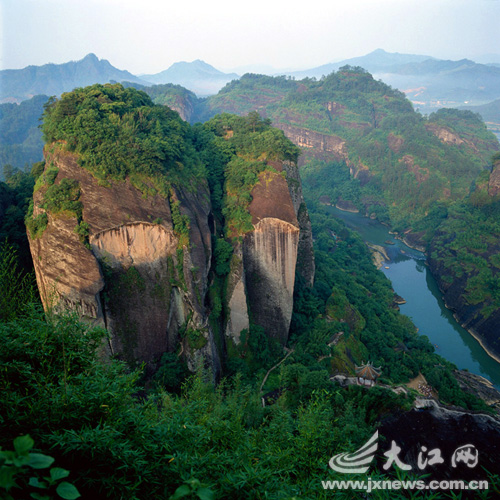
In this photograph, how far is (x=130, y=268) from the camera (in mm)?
12938

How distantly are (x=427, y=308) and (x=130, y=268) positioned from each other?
24.8m

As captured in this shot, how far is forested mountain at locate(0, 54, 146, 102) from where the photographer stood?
103 meters

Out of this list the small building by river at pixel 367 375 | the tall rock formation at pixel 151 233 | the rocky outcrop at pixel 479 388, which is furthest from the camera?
the rocky outcrop at pixel 479 388

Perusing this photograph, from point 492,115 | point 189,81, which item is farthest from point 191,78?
point 492,115

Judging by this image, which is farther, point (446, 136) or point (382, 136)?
point (382, 136)

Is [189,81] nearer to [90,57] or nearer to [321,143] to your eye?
[90,57]

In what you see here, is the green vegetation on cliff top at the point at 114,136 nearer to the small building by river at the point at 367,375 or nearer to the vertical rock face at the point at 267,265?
the vertical rock face at the point at 267,265

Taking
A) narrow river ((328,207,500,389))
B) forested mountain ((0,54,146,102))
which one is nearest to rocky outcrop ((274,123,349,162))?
narrow river ((328,207,500,389))

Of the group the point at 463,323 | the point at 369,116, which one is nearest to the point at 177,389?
the point at 463,323

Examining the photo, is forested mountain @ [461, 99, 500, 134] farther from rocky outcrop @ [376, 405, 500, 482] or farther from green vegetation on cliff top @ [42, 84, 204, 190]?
rocky outcrop @ [376, 405, 500, 482]

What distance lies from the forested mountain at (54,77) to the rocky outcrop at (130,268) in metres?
104

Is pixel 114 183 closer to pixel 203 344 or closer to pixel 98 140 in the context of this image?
pixel 98 140

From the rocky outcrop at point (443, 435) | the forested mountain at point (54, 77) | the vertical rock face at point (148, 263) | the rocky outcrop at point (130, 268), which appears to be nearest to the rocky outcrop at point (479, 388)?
the rocky outcrop at point (443, 435)

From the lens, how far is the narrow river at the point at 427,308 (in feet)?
77.0
